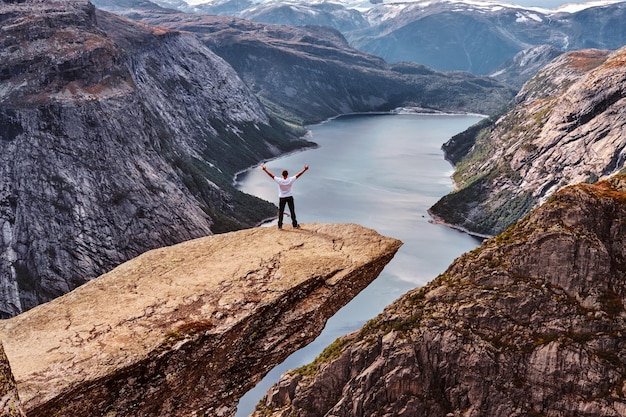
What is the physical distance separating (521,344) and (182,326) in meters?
70.8

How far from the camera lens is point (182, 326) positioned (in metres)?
26.0

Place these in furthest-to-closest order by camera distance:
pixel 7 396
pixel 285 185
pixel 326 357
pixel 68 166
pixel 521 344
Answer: pixel 68 166 < pixel 326 357 < pixel 521 344 < pixel 285 185 < pixel 7 396

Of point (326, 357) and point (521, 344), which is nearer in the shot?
point (521, 344)

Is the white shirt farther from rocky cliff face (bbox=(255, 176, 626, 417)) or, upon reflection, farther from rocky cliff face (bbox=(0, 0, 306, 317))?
rocky cliff face (bbox=(0, 0, 306, 317))

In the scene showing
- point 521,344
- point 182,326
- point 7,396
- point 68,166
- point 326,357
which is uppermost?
point 7,396

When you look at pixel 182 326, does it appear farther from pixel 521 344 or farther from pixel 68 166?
pixel 68 166

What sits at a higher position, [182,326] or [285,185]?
[285,185]

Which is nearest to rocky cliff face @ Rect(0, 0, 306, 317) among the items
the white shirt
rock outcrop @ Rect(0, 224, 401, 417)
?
the white shirt

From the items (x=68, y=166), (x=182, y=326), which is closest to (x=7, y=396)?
(x=182, y=326)

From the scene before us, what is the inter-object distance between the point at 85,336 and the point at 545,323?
7459cm

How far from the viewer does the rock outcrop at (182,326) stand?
23844mm

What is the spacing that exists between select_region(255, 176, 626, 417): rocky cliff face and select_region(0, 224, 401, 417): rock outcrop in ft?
186

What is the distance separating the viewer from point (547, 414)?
83562 mm

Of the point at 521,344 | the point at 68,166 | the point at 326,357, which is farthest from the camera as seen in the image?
the point at 68,166
